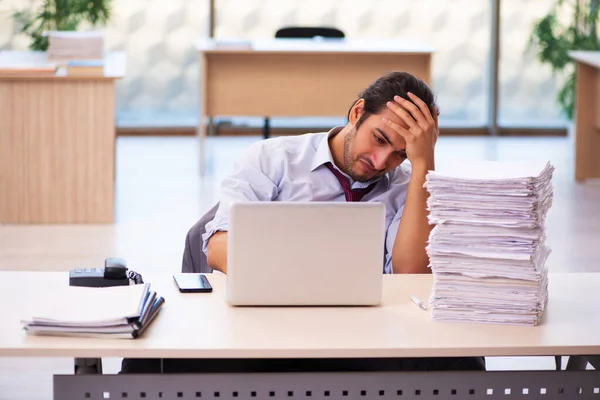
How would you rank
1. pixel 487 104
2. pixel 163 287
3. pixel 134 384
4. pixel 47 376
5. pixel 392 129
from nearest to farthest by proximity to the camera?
1. pixel 134 384
2. pixel 163 287
3. pixel 392 129
4. pixel 47 376
5. pixel 487 104

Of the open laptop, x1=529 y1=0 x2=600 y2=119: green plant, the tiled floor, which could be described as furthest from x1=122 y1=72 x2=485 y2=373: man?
x1=529 y1=0 x2=600 y2=119: green plant

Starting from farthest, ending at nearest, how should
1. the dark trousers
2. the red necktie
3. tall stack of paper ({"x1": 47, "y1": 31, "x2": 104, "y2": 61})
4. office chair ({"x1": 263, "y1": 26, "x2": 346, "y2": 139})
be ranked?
Result: office chair ({"x1": 263, "y1": 26, "x2": 346, "y2": 139}) → tall stack of paper ({"x1": 47, "y1": 31, "x2": 104, "y2": 61}) → the red necktie → the dark trousers

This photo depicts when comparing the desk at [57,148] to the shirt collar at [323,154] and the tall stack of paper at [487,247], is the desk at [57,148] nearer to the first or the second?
the shirt collar at [323,154]

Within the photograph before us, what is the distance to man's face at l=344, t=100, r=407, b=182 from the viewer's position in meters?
2.50

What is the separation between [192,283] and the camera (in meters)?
2.23

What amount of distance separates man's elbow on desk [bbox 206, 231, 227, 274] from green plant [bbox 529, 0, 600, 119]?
19.2 ft

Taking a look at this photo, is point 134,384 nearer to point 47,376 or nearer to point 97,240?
point 47,376

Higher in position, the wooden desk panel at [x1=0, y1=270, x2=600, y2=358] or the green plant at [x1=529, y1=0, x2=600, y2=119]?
the green plant at [x1=529, y1=0, x2=600, y2=119]

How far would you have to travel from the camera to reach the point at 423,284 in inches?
91.0

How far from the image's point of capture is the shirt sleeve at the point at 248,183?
253cm

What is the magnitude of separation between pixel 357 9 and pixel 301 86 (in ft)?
5.44

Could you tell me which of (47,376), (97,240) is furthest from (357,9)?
(47,376)

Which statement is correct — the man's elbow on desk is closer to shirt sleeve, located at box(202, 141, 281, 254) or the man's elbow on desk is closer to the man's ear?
shirt sleeve, located at box(202, 141, 281, 254)

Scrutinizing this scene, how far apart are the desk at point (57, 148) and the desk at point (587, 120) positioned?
3.13m
